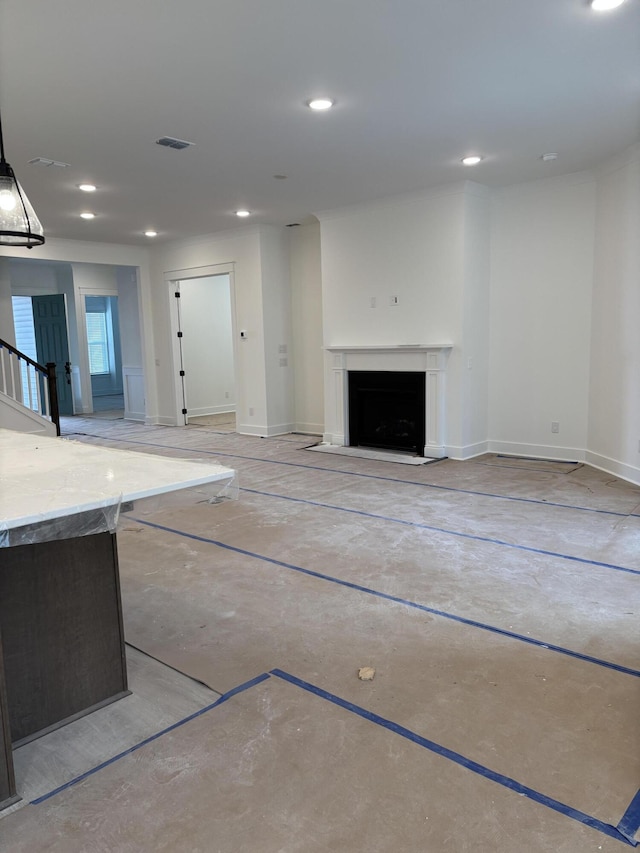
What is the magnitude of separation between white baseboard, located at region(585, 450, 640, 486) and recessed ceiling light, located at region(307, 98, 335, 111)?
12.4 ft

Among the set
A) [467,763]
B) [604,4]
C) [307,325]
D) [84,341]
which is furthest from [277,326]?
[467,763]

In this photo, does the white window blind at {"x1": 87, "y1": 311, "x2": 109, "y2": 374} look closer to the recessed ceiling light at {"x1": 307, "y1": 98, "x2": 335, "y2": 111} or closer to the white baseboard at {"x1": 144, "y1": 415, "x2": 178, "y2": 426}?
the white baseboard at {"x1": 144, "y1": 415, "x2": 178, "y2": 426}

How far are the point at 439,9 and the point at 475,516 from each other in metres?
3.05

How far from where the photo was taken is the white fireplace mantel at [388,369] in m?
6.32

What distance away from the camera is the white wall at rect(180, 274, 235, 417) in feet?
32.9

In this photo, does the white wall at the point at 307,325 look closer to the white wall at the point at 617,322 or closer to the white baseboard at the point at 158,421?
the white baseboard at the point at 158,421

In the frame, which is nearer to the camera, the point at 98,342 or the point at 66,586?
the point at 66,586

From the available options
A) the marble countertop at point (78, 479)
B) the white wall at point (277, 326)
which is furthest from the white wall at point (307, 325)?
the marble countertop at point (78, 479)

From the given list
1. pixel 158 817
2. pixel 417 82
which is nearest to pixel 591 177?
pixel 417 82

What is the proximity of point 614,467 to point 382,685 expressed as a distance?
161 inches

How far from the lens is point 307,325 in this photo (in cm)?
813

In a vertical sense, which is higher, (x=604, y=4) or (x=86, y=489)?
(x=604, y=4)

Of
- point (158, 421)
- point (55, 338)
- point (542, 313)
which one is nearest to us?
point (542, 313)

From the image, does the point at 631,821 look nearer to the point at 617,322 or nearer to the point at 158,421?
the point at 617,322
